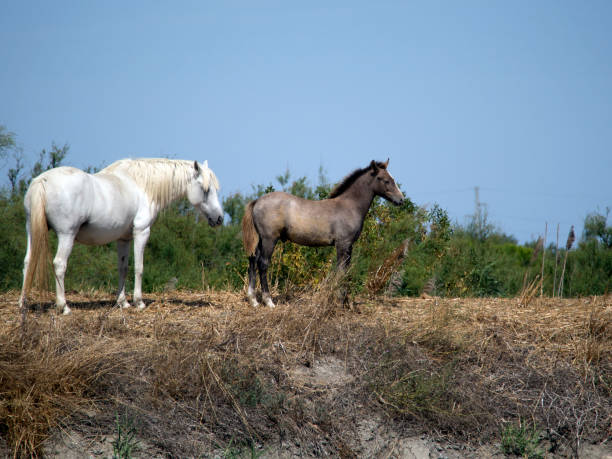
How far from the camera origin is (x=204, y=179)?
8039 millimetres

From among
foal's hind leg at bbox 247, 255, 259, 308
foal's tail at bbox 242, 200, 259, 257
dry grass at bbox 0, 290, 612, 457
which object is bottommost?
dry grass at bbox 0, 290, 612, 457

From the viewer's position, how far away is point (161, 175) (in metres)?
8.04

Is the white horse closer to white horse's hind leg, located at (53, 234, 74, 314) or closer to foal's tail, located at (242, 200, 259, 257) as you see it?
white horse's hind leg, located at (53, 234, 74, 314)

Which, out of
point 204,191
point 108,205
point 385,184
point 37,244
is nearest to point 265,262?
point 204,191

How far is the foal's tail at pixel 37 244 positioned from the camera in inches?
261

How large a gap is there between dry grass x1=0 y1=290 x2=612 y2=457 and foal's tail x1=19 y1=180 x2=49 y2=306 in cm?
42

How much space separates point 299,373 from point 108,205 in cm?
332

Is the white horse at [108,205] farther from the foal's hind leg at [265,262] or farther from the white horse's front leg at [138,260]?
the foal's hind leg at [265,262]

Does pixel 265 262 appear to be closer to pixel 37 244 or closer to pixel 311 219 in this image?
pixel 311 219

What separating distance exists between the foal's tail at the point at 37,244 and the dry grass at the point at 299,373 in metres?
0.42

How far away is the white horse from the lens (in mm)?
6730

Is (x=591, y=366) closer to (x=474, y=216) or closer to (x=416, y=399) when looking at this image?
(x=416, y=399)

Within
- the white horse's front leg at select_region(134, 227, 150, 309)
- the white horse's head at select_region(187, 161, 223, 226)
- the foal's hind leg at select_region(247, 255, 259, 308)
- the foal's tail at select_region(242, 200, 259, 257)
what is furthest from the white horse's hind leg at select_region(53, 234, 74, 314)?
the foal's hind leg at select_region(247, 255, 259, 308)

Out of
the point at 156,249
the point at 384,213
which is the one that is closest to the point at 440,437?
the point at 384,213
